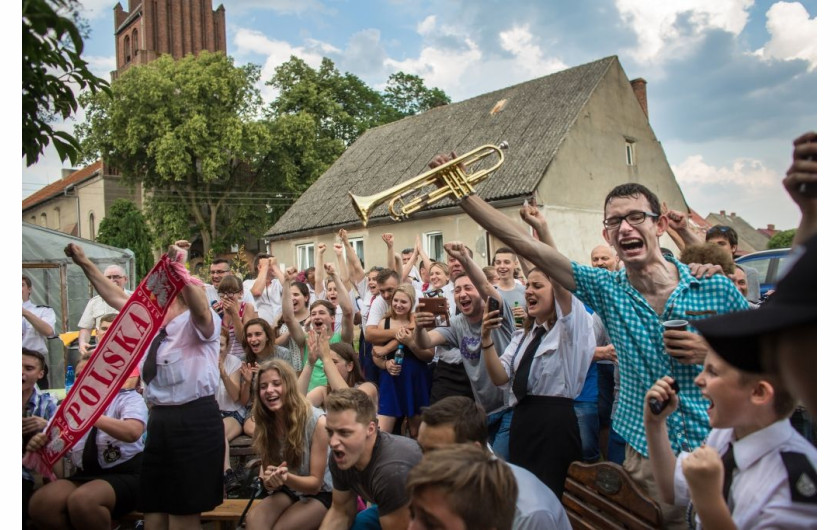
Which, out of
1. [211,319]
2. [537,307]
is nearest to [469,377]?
[537,307]

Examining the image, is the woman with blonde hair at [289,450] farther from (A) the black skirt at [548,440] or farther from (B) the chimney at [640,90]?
(B) the chimney at [640,90]

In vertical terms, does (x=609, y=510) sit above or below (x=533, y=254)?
below

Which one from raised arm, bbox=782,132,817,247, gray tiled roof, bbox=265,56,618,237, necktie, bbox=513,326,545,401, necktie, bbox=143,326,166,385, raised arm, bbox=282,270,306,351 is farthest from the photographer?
gray tiled roof, bbox=265,56,618,237

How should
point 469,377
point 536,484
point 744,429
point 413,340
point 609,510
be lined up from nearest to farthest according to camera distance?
point 744,429 < point 609,510 < point 536,484 < point 469,377 < point 413,340

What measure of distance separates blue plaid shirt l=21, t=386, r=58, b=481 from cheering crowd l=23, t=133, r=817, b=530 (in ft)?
0.05

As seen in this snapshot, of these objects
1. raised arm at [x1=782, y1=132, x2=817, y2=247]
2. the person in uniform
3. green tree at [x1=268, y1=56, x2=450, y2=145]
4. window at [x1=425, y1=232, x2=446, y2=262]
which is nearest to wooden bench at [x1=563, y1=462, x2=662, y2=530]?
the person in uniform

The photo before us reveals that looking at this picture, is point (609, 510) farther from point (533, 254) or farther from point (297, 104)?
point (297, 104)

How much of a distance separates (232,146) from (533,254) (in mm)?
10964

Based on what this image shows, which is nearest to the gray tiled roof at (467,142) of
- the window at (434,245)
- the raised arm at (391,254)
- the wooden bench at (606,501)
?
the window at (434,245)

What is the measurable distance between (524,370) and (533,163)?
14.8 meters

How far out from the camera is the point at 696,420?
2291mm

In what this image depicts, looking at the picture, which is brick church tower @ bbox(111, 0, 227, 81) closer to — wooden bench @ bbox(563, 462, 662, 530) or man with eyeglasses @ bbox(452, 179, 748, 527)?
man with eyeglasses @ bbox(452, 179, 748, 527)

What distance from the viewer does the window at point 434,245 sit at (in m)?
19.0

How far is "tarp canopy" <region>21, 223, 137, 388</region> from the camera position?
5.27 m
